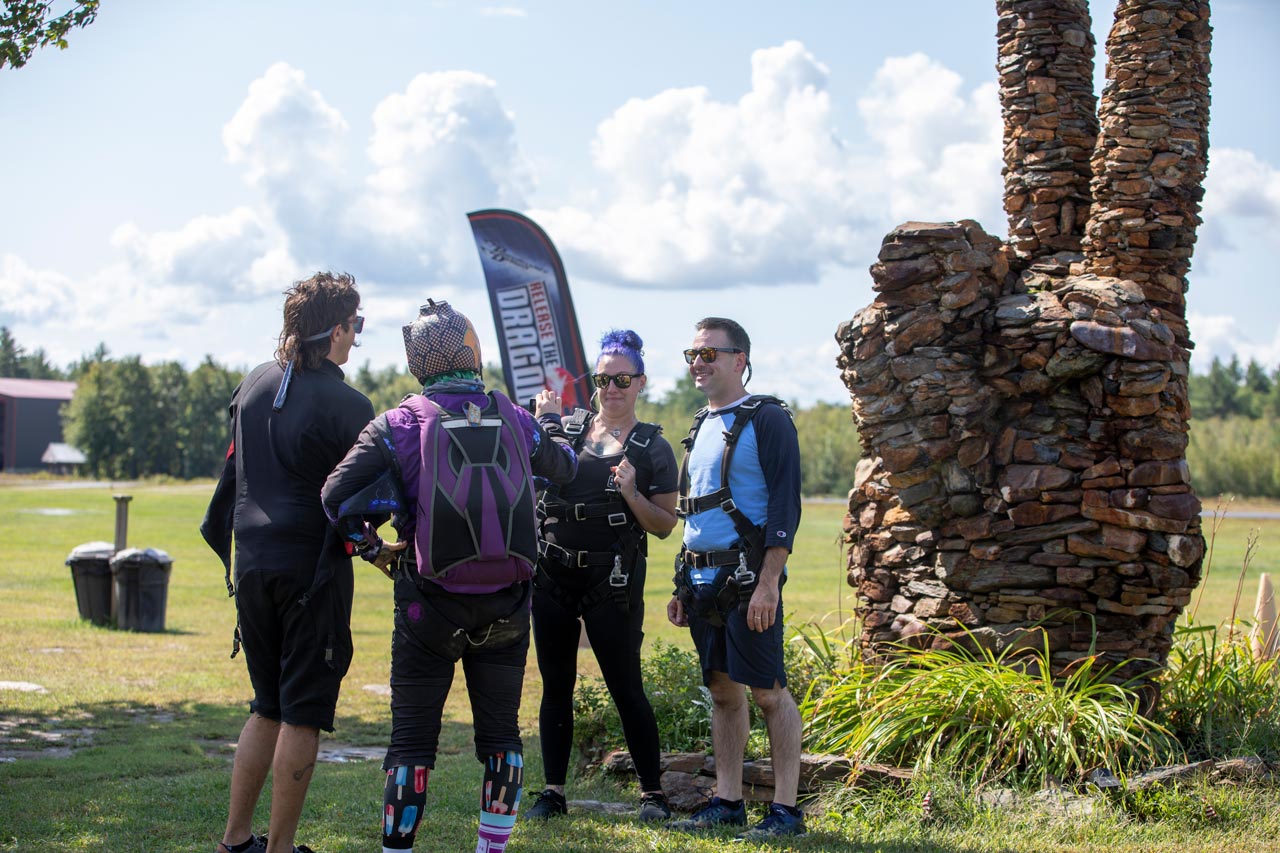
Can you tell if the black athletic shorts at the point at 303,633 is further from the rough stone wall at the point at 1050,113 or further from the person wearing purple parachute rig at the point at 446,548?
the rough stone wall at the point at 1050,113

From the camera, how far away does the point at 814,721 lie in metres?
6.68

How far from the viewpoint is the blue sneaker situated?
5.11 meters

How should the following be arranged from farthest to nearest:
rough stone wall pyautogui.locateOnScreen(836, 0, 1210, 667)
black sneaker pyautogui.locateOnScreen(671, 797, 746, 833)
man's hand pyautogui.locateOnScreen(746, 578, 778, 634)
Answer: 1. rough stone wall pyautogui.locateOnScreen(836, 0, 1210, 667)
2. black sneaker pyautogui.locateOnScreen(671, 797, 746, 833)
3. man's hand pyautogui.locateOnScreen(746, 578, 778, 634)

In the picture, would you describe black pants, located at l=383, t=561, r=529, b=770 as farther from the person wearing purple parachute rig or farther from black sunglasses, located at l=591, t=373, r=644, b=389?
black sunglasses, located at l=591, t=373, r=644, b=389

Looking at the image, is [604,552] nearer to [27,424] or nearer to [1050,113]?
[1050,113]

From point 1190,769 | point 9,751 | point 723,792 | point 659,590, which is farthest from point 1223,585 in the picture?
point 9,751

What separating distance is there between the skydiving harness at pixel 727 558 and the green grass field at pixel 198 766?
990 millimetres

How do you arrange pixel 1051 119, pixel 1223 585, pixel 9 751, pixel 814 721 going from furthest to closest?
pixel 1223 585 < pixel 1051 119 < pixel 9 751 < pixel 814 721

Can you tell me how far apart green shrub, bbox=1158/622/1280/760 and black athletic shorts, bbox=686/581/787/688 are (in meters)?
2.61

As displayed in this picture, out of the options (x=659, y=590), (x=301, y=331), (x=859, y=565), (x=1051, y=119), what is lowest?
(x=659, y=590)

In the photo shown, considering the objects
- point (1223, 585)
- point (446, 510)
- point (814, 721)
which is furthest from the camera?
point (1223, 585)

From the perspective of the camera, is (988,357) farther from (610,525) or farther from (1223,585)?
(1223,585)

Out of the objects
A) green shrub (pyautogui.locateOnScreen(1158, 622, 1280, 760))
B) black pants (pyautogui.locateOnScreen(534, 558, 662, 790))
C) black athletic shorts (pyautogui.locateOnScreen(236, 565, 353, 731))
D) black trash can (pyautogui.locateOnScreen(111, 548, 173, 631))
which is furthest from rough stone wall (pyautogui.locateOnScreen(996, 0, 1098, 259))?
black trash can (pyautogui.locateOnScreen(111, 548, 173, 631))

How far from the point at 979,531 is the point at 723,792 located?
246cm
